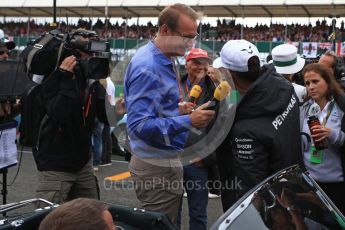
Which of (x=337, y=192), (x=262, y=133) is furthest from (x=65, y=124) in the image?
(x=337, y=192)

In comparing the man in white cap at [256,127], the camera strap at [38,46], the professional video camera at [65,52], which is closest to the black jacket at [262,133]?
the man in white cap at [256,127]

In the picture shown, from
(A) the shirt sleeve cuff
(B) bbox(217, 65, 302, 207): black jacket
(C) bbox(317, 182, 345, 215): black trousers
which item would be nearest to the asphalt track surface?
(C) bbox(317, 182, 345, 215): black trousers

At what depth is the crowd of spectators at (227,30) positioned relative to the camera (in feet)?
68.2

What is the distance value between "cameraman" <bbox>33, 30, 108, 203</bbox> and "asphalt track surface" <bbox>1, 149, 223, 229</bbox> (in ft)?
6.92

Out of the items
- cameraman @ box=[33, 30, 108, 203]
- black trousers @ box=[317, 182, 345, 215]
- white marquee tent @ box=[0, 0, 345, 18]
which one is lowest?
black trousers @ box=[317, 182, 345, 215]

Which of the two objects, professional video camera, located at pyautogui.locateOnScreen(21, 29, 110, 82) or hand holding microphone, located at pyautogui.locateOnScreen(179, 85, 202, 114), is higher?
professional video camera, located at pyautogui.locateOnScreen(21, 29, 110, 82)

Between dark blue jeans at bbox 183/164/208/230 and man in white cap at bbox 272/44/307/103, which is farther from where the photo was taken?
man in white cap at bbox 272/44/307/103

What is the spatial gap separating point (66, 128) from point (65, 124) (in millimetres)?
39

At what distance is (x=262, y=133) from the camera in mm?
2688

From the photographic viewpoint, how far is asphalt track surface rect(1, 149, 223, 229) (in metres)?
6.13

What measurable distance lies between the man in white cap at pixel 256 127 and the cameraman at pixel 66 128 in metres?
1.22

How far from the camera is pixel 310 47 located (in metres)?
17.5

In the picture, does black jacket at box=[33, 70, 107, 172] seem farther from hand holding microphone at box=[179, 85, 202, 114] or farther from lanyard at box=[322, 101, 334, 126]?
lanyard at box=[322, 101, 334, 126]

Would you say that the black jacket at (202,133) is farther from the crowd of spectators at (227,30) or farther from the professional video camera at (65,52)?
the crowd of spectators at (227,30)
